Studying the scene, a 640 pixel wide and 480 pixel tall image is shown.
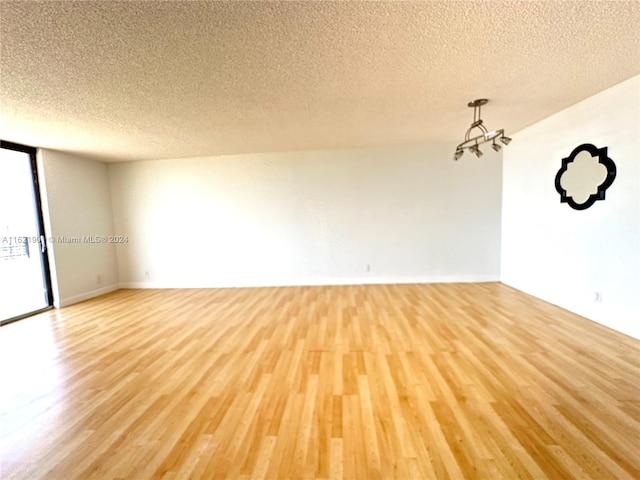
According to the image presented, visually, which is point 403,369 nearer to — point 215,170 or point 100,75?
point 100,75

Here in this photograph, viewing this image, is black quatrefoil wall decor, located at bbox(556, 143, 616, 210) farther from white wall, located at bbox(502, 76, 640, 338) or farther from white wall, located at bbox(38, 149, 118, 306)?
white wall, located at bbox(38, 149, 118, 306)

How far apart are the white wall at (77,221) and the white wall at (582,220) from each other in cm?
757

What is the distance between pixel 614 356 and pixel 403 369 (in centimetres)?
187

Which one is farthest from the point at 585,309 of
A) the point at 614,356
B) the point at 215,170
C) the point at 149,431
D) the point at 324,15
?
the point at 215,170

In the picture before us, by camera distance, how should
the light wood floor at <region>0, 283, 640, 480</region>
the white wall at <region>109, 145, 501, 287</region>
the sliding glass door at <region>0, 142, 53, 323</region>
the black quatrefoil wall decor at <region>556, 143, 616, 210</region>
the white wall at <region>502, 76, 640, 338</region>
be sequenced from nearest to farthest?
the light wood floor at <region>0, 283, 640, 480</region>
the white wall at <region>502, 76, 640, 338</region>
the black quatrefoil wall decor at <region>556, 143, 616, 210</region>
the sliding glass door at <region>0, 142, 53, 323</region>
the white wall at <region>109, 145, 501, 287</region>

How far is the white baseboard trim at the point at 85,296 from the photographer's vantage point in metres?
4.60

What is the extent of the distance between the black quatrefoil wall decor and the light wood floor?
144 cm

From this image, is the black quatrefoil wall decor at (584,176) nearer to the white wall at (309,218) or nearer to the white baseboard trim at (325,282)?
the white wall at (309,218)

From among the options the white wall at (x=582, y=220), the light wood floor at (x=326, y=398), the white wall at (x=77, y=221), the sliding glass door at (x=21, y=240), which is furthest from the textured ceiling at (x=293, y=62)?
the light wood floor at (x=326, y=398)

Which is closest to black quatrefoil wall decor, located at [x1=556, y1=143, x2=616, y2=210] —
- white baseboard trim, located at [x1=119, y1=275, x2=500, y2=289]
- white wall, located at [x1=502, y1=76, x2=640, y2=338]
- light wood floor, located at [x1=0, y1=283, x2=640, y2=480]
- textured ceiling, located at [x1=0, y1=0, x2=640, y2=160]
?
white wall, located at [x1=502, y1=76, x2=640, y2=338]

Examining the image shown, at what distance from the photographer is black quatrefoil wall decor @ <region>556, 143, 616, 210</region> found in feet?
10.0

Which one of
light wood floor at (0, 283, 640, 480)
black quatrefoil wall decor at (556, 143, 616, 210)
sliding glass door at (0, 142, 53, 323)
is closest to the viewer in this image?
light wood floor at (0, 283, 640, 480)

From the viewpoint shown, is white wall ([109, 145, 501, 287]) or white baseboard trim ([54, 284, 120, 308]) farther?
white wall ([109, 145, 501, 287])

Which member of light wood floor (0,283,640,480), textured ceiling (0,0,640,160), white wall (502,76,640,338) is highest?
textured ceiling (0,0,640,160)
